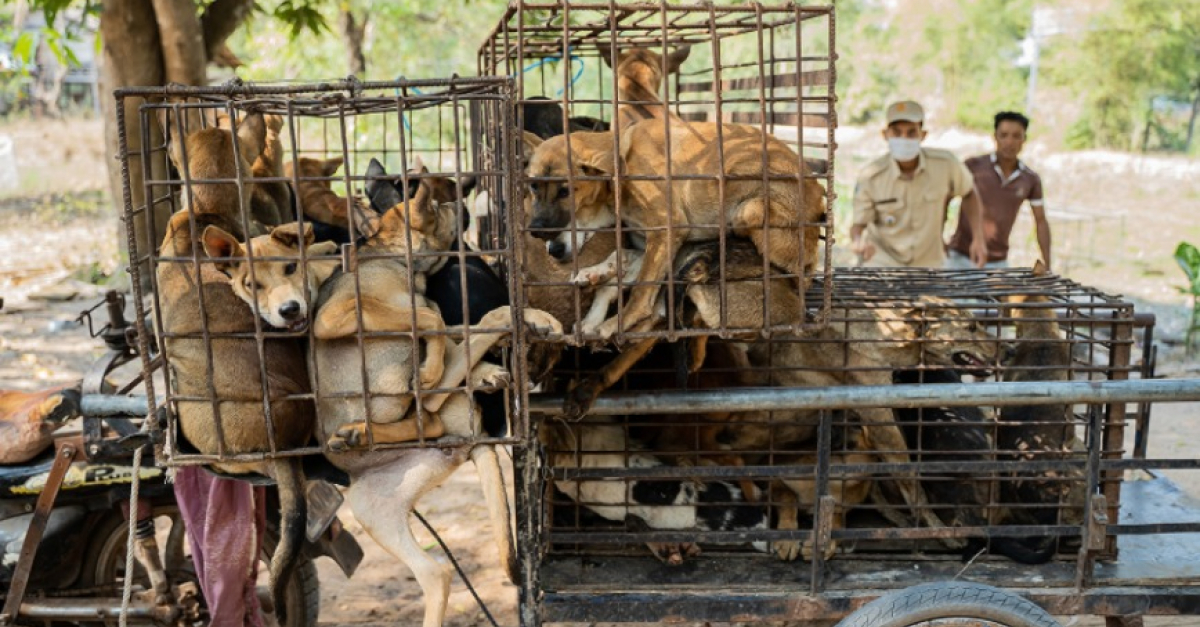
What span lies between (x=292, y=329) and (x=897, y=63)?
28.7 meters

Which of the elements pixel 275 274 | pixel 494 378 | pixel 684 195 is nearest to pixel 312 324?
pixel 275 274

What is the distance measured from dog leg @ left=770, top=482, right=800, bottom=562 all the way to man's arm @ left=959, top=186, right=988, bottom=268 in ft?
13.5

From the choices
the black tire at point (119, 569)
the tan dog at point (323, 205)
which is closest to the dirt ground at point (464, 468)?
the black tire at point (119, 569)

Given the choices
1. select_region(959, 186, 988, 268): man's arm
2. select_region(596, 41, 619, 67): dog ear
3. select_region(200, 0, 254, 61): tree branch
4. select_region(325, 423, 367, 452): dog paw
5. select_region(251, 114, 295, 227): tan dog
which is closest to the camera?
select_region(325, 423, 367, 452): dog paw

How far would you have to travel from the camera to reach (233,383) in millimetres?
2781

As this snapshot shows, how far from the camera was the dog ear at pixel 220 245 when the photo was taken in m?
2.73

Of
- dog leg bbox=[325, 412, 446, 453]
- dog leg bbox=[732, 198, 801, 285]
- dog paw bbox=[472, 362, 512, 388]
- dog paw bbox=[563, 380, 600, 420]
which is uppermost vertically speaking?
dog leg bbox=[732, 198, 801, 285]

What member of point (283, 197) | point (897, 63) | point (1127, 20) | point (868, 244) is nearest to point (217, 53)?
point (283, 197)

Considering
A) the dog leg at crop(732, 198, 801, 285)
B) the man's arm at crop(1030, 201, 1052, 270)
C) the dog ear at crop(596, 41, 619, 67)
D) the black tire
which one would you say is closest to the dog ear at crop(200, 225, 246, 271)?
the dog leg at crop(732, 198, 801, 285)

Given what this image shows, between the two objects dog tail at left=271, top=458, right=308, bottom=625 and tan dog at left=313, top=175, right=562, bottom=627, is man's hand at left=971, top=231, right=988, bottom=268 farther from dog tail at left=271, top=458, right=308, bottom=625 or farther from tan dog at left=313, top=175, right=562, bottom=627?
dog tail at left=271, top=458, right=308, bottom=625

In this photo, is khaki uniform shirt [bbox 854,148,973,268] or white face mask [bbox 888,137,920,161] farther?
khaki uniform shirt [bbox 854,148,973,268]

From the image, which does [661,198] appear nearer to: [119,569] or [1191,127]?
[119,569]

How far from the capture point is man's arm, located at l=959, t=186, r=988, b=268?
7243mm

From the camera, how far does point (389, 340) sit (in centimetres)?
284
